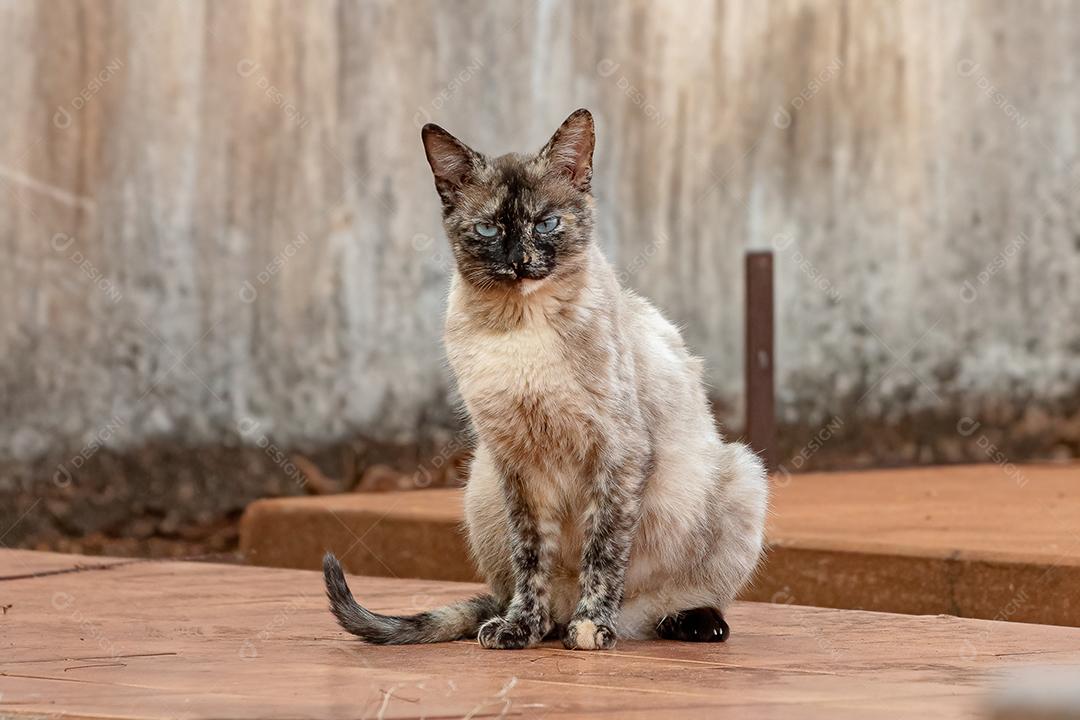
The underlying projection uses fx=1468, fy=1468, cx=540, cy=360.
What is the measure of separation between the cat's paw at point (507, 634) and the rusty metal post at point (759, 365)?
3375 mm

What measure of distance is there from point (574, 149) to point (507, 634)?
114 cm

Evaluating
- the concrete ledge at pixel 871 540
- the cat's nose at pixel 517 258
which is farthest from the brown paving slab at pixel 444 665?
the cat's nose at pixel 517 258

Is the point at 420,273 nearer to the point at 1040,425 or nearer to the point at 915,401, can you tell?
the point at 915,401

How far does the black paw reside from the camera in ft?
11.4

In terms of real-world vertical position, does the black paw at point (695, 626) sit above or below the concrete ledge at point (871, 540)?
above

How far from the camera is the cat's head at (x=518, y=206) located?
3359mm

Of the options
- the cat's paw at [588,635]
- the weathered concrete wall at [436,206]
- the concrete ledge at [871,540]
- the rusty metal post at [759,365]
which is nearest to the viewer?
the cat's paw at [588,635]

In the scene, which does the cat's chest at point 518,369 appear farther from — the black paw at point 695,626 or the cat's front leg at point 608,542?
the black paw at point 695,626

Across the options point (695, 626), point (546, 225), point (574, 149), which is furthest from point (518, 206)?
point (695, 626)

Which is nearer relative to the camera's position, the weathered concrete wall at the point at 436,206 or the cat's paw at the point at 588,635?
the cat's paw at the point at 588,635

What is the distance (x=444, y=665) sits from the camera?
121 inches

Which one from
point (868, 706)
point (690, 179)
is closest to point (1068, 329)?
point (690, 179)

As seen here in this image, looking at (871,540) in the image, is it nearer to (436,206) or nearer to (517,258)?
(517,258)

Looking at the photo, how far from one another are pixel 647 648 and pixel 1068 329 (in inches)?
197
